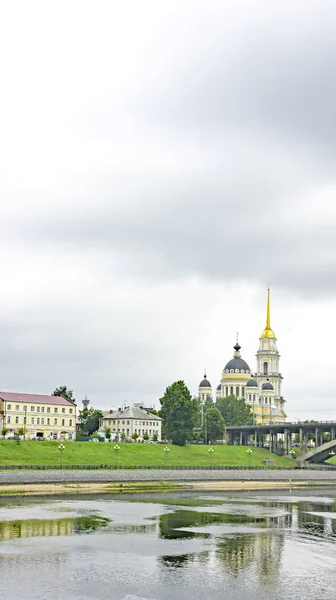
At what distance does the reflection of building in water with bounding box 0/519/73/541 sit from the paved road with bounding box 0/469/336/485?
31.8 metres

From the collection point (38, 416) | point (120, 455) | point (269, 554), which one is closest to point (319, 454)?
point (120, 455)

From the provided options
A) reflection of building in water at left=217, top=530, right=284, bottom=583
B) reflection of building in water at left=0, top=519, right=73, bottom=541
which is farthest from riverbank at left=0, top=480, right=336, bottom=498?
reflection of building in water at left=217, top=530, right=284, bottom=583

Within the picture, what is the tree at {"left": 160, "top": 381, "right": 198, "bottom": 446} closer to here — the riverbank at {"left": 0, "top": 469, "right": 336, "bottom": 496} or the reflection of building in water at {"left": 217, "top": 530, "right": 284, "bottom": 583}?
the riverbank at {"left": 0, "top": 469, "right": 336, "bottom": 496}

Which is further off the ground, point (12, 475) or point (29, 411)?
point (29, 411)

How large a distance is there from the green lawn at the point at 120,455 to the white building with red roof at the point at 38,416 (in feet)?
61.8

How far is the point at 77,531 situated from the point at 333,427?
130 m

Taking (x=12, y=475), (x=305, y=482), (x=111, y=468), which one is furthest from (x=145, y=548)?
(x=305, y=482)

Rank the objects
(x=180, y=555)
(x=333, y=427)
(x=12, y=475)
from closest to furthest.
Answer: (x=180, y=555)
(x=12, y=475)
(x=333, y=427)

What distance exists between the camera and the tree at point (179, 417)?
173125 millimetres

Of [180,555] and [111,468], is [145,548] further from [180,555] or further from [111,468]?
[111,468]

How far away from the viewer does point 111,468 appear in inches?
5143

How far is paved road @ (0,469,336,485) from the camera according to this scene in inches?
4341

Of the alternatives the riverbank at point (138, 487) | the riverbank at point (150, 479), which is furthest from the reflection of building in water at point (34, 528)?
the riverbank at point (150, 479)

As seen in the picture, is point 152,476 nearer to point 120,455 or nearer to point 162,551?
point 120,455
